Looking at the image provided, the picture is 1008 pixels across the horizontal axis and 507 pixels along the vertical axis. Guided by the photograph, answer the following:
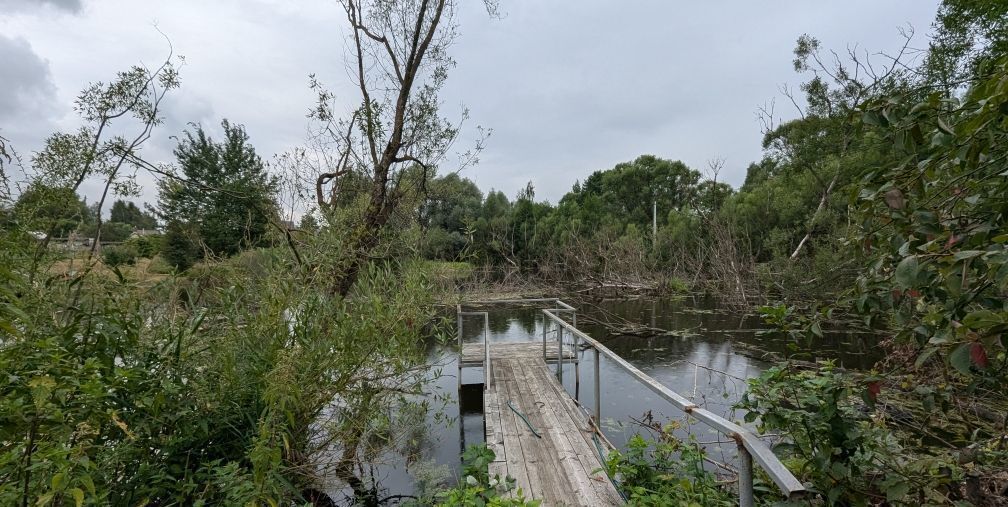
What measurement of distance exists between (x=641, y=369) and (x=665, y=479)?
18.2ft

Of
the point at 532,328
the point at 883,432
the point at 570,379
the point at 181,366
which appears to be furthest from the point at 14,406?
the point at 532,328

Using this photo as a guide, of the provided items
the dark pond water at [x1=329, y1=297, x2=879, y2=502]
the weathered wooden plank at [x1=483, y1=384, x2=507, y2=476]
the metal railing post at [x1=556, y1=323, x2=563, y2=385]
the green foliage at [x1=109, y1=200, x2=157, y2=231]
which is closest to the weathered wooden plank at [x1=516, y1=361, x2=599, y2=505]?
the weathered wooden plank at [x1=483, y1=384, x2=507, y2=476]

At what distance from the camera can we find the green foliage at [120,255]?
249cm

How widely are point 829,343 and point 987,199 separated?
376 inches

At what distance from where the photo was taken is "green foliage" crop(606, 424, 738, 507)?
2365 millimetres

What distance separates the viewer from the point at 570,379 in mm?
7352

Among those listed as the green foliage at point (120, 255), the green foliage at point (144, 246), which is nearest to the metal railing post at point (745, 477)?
the green foliage at point (120, 255)

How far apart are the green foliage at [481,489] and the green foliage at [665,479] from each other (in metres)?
0.63

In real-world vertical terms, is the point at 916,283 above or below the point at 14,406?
above

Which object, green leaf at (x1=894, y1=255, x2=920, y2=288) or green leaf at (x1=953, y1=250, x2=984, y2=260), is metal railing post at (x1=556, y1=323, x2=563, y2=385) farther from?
green leaf at (x1=953, y1=250, x2=984, y2=260)

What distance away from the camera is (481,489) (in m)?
2.41

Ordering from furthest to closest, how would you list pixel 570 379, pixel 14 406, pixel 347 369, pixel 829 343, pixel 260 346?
pixel 829 343 → pixel 570 379 → pixel 347 369 → pixel 260 346 → pixel 14 406

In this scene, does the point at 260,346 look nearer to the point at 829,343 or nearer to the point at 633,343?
the point at 633,343

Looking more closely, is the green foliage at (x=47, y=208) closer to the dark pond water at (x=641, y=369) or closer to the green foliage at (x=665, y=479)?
the dark pond water at (x=641, y=369)
